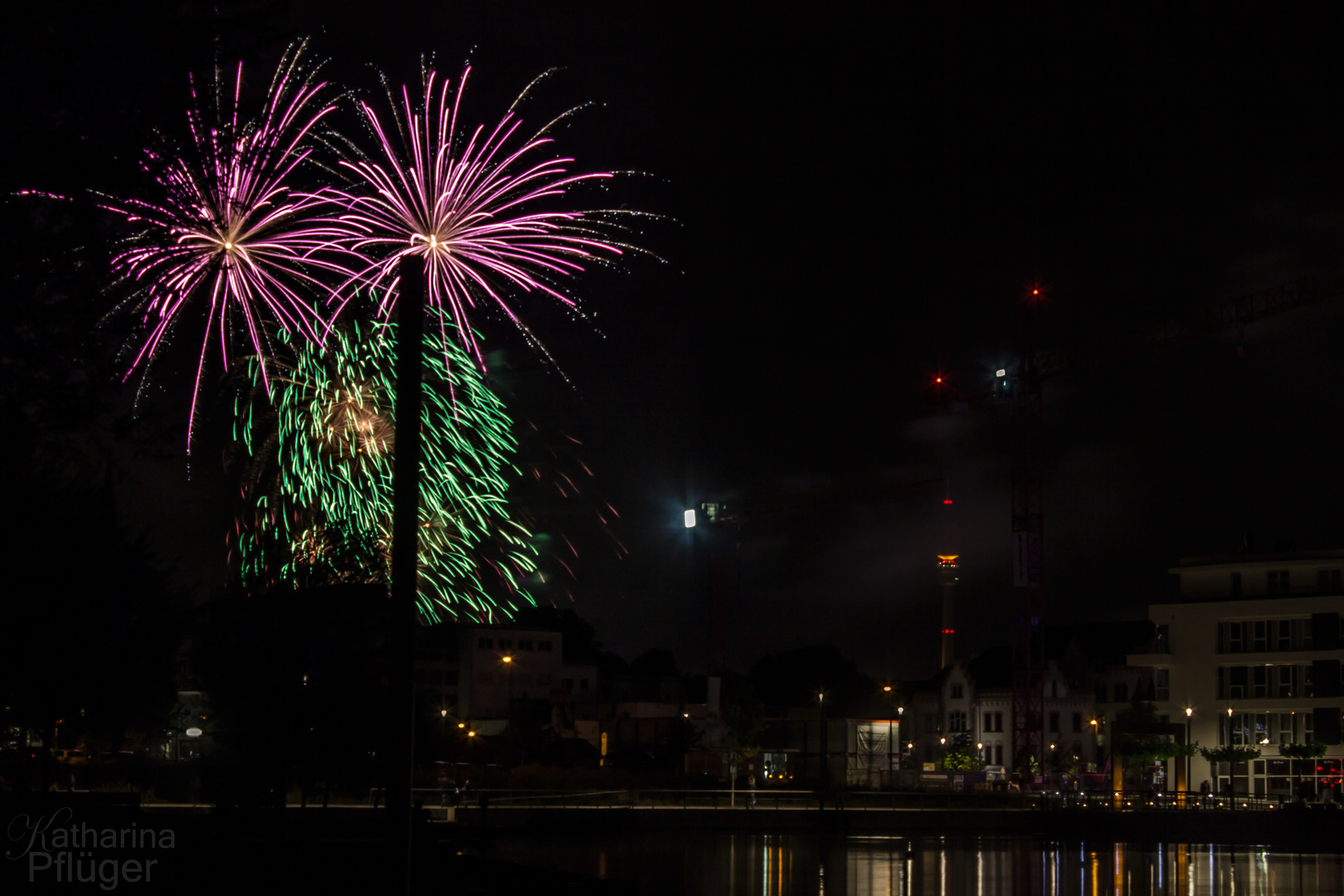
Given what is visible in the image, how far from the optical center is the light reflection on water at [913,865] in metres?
28.5

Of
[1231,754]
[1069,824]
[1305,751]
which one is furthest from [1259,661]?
[1069,824]

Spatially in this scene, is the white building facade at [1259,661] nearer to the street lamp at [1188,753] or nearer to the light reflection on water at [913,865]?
the street lamp at [1188,753]

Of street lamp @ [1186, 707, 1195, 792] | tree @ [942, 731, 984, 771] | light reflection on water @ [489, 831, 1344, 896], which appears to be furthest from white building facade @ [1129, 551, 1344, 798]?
light reflection on water @ [489, 831, 1344, 896]

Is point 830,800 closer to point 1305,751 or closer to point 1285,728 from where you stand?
point 1305,751

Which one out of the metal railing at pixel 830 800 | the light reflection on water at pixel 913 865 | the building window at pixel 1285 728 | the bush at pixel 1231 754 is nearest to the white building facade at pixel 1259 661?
the building window at pixel 1285 728

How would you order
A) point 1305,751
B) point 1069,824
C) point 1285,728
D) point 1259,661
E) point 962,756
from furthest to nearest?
point 962,756 → point 1259,661 → point 1285,728 → point 1305,751 → point 1069,824

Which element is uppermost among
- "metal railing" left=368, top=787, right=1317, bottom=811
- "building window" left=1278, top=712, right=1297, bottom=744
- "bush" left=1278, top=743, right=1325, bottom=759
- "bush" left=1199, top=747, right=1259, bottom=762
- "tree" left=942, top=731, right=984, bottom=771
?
"building window" left=1278, top=712, right=1297, bottom=744

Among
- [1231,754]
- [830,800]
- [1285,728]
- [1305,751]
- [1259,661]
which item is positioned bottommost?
[830,800]

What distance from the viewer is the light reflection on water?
2855 cm

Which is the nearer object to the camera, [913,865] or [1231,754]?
[913,865]

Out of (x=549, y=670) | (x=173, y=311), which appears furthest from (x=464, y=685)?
(x=173, y=311)

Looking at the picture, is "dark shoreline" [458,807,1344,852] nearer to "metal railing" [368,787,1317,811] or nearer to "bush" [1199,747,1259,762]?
"metal railing" [368,787,1317,811]

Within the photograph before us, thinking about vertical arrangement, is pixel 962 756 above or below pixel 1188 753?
below

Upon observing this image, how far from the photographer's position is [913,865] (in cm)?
3462
